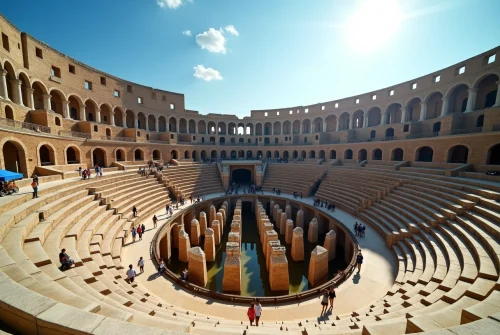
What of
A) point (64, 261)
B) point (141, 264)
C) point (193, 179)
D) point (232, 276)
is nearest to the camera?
point (64, 261)

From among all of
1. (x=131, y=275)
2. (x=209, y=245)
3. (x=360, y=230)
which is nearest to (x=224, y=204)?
(x=209, y=245)

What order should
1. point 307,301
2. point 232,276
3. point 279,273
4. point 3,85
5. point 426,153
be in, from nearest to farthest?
1. point 307,301
2. point 232,276
3. point 279,273
4. point 3,85
5. point 426,153

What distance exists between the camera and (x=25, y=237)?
6.71m

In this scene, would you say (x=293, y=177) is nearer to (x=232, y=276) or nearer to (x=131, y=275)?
(x=232, y=276)

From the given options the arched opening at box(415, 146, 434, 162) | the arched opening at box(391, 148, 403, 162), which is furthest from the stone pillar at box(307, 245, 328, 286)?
the arched opening at box(415, 146, 434, 162)

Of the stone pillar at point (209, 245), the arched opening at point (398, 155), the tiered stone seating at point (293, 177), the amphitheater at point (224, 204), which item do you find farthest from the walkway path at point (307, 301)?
the arched opening at point (398, 155)

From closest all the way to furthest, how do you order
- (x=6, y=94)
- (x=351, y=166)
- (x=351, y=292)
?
(x=351, y=292) < (x=6, y=94) < (x=351, y=166)

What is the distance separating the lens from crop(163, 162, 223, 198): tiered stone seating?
70.8 feet

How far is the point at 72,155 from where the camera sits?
64.9ft

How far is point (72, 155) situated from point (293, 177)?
24.7 m

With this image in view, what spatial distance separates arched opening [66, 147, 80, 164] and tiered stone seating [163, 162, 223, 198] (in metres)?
7.91

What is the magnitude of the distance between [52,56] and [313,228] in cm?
3081

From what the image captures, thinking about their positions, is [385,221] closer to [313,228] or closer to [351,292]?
[313,228]

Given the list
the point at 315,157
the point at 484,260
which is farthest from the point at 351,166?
the point at 484,260
